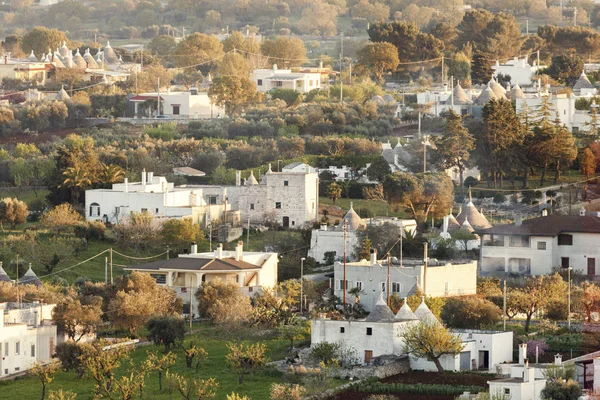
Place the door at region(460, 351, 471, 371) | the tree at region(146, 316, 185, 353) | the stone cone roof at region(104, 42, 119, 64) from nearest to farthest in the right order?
the door at region(460, 351, 471, 371)
the tree at region(146, 316, 185, 353)
the stone cone roof at region(104, 42, 119, 64)

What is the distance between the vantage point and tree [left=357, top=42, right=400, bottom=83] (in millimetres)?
121500

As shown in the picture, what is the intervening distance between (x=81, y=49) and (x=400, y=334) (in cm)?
9283

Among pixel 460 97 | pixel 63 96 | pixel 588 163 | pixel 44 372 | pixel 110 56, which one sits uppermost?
pixel 110 56

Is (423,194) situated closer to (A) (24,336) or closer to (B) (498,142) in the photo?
(B) (498,142)

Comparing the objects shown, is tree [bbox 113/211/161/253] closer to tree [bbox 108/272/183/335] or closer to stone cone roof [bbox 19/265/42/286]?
stone cone roof [bbox 19/265/42/286]

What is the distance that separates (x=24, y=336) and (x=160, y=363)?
418 centimetres

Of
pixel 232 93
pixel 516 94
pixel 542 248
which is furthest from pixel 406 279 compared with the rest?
pixel 232 93

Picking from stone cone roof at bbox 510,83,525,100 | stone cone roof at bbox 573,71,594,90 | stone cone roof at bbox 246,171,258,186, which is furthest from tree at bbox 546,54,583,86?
stone cone roof at bbox 246,171,258,186

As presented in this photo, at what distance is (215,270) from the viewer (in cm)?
6481

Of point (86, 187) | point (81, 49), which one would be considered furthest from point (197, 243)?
point (81, 49)

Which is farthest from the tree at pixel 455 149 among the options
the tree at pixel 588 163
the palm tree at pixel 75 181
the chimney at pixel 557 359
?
the chimney at pixel 557 359

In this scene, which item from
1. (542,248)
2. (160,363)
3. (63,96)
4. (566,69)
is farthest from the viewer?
(63,96)

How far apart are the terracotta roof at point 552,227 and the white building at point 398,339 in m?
14.1

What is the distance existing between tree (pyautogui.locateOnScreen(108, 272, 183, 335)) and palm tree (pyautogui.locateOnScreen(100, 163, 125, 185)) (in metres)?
16.3
